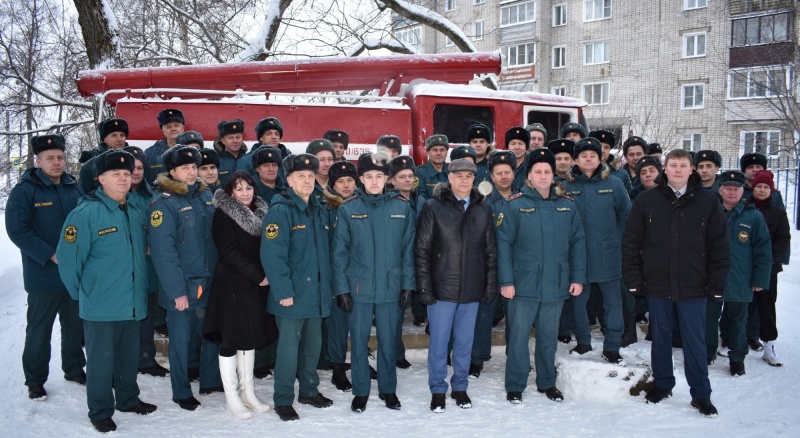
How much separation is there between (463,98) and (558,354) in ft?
12.2

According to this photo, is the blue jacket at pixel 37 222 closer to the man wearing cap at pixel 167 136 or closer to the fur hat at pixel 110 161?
the fur hat at pixel 110 161

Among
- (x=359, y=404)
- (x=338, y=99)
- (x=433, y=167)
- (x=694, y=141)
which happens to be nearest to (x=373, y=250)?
(x=359, y=404)

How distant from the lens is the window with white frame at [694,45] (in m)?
26.5

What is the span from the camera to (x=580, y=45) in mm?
29828

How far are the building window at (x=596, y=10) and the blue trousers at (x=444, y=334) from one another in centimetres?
2925

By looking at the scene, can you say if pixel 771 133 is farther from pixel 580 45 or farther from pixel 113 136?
pixel 113 136

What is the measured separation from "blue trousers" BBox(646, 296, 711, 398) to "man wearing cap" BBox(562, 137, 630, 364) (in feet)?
1.71

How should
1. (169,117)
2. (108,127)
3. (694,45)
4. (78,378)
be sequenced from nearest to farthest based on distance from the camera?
(78,378) < (108,127) < (169,117) < (694,45)

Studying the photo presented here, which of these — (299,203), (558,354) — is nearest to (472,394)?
(558,354)

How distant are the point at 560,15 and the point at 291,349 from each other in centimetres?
3122

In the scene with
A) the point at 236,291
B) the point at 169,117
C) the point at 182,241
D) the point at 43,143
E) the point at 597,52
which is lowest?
the point at 236,291

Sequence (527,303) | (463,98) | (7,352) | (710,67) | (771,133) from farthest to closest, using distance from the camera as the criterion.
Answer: (710,67)
(771,133)
(463,98)
(7,352)
(527,303)

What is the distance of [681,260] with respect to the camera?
4.06 metres

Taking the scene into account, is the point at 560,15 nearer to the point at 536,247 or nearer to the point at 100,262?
the point at 536,247
